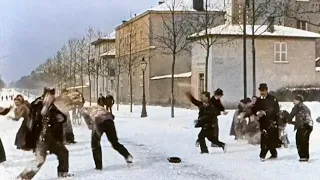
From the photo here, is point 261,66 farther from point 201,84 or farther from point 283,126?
Answer: point 283,126

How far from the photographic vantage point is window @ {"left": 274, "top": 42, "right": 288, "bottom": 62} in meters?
2.48

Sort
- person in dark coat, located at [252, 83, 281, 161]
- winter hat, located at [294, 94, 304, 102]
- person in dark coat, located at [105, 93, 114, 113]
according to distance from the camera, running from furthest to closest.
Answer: person in dark coat, located at [252, 83, 281, 161] → winter hat, located at [294, 94, 304, 102] → person in dark coat, located at [105, 93, 114, 113]

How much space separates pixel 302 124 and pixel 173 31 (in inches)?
33.8

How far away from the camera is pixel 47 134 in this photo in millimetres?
2469

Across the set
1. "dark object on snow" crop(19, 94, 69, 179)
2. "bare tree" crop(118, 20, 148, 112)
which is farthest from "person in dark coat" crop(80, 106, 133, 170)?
"bare tree" crop(118, 20, 148, 112)

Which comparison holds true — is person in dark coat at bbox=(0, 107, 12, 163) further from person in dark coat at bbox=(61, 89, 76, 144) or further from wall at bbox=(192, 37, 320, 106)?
wall at bbox=(192, 37, 320, 106)

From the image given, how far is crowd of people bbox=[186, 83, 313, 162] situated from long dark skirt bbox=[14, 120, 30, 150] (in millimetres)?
737

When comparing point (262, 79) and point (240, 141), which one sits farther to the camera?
point (240, 141)

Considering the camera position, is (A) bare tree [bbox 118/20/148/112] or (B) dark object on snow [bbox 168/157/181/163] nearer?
(A) bare tree [bbox 118/20/148/112]

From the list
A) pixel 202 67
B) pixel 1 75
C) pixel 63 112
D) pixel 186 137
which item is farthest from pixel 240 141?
pixel 1 75

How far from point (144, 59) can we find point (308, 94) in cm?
80

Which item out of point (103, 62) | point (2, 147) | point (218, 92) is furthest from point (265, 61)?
point (2, 147)

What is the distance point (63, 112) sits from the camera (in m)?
2.41

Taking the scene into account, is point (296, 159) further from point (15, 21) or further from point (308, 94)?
point (15, 21)
